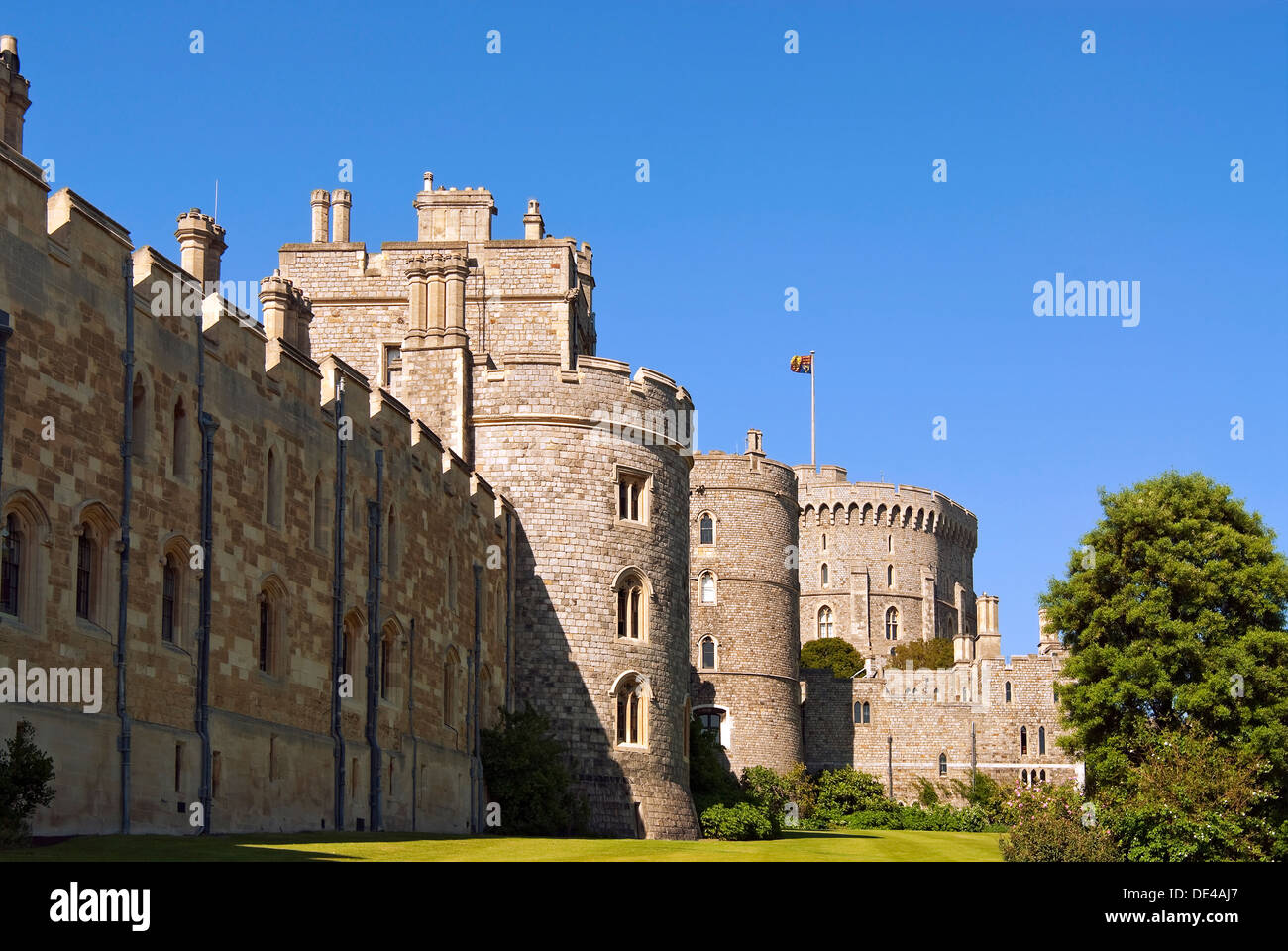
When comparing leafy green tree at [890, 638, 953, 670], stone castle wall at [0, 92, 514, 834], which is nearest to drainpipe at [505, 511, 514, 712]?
stone castle wall at [0, 92, 514, 834]

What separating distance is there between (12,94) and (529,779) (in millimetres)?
18016

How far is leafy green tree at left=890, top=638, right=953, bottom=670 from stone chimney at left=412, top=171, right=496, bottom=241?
191 ft

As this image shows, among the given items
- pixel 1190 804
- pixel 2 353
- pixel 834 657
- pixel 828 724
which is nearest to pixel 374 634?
pixel 2 353

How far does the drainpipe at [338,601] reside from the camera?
3105 cm

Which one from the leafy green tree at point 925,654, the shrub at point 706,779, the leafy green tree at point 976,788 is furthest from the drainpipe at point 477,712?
the leafy green tree at point 925,654

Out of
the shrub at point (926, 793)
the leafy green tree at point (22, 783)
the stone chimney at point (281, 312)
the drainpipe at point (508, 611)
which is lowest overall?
the shrub at point (926, 793)

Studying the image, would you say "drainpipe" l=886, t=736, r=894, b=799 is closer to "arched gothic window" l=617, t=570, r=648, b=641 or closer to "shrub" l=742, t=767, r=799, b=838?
"shrub" l=742, t=767, r=799, b=838

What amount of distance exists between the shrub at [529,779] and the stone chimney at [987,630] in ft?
173

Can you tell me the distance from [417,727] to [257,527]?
8792 mm

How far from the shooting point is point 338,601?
31.7 m

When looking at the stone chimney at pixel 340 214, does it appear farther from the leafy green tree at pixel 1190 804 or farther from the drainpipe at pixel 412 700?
the leafy green tree at pixel 1190 804

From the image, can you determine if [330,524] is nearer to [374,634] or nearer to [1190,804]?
[374,634]

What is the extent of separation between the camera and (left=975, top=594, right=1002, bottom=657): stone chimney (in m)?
90.6
